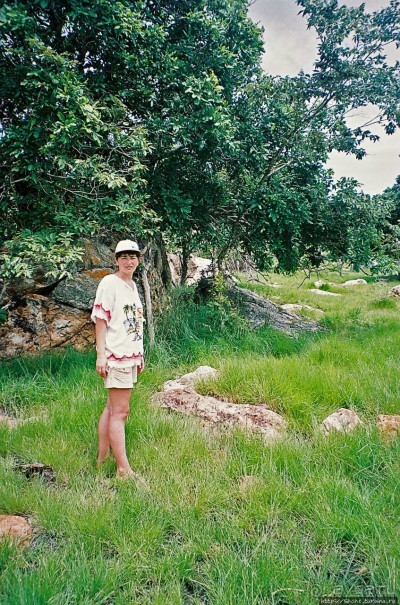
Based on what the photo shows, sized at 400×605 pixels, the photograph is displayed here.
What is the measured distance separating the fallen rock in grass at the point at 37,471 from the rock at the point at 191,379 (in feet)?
5.62

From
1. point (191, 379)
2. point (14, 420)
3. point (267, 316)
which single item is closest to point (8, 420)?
point (14, 420)

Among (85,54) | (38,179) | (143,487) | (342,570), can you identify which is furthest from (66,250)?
(342,570)

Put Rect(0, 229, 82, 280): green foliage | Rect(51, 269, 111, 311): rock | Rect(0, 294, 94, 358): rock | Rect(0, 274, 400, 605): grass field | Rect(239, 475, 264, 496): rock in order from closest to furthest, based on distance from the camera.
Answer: Rect(0, 274, 400, 605): grass field < Rect(239, 475, 264, 496): rock < Rect(0, 229, 82, 280): green foliage < Rect(0, 294, 94, 358): rock < Rect(51, 269, 111, 311): rock

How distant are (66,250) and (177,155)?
302cm

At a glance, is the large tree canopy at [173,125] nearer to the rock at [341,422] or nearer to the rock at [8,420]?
the rock at [8,420]

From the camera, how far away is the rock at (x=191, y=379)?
179 inches

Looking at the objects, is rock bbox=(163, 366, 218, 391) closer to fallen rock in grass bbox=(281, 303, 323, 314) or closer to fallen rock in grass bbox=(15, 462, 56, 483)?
fallen rock in grass bbox=(15, 462, 56, 483)

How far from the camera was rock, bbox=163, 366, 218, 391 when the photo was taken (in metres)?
4.55

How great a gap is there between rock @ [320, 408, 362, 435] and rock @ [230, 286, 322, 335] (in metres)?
3.65

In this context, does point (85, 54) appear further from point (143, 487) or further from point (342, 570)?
point (342, 570)

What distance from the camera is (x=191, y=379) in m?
4.64

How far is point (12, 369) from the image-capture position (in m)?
5.02

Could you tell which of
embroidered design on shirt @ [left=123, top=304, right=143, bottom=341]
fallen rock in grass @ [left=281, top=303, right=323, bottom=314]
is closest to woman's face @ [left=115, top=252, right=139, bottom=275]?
embroidered design on shirt @ [left=123, top=304, right=143, bottom=341]

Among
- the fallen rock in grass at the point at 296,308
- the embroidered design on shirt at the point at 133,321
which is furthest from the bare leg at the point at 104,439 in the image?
the fallen rock in grass at the point at 296,308
